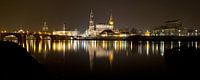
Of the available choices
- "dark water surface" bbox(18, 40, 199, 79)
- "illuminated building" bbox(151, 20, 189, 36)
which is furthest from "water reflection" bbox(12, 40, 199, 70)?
"illuminated building" bbox(151, 20, 189, 36)

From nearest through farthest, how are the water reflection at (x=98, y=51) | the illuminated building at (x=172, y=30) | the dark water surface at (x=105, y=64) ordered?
the dark water surface at (x=105, y=64) < the water reflection at (x=98, y=51) < the illuminated building at (x=172, y=30)

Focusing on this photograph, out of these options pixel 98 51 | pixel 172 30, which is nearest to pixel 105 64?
pixel 98 51

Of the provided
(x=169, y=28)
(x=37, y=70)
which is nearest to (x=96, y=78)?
(x=37, y=70)

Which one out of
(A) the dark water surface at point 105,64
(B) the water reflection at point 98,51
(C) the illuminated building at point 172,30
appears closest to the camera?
(A) the dark water surface at point 105,64

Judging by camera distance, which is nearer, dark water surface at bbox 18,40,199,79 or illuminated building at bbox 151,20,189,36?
dark water surface at bbox 18,40,199,79

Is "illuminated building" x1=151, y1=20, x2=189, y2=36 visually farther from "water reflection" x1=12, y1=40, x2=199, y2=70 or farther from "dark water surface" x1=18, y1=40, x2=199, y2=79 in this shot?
"dark water surface" x1=18, y1=40, x2=199, y2=79

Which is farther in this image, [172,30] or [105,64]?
[172,30]

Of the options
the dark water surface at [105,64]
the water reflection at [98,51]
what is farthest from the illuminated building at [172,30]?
the dark water surface at [105,64]

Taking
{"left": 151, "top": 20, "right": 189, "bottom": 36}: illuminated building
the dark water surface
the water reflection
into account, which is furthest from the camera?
{"left": 151, "top": 20, "right": 189, "bottom": 36}: illuminated building

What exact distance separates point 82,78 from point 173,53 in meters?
14.4

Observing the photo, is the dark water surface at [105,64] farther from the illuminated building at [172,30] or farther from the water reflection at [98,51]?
the illuminated building at [172,30]

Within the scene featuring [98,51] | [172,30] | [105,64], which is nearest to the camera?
[105,64]

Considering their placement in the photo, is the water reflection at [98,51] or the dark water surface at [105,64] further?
the water reflection at [98,51]

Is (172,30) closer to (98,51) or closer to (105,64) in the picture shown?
(98,51)
